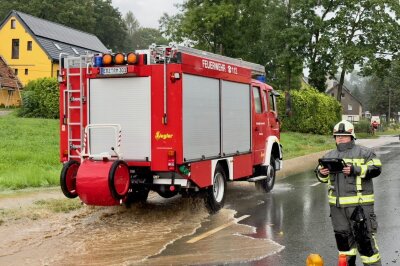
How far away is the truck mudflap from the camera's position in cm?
769

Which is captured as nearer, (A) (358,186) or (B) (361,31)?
(A) (358,186)

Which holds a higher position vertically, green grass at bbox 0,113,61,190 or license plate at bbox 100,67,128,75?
license plate at bbox 100,67,128,75

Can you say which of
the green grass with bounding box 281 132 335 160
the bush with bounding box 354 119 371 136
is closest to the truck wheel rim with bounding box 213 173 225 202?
the green grass with bounding box 281 132 335 160

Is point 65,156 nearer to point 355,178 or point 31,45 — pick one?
point 355,178

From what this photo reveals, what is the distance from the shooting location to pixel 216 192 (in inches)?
381

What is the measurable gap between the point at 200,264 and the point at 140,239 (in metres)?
1.52

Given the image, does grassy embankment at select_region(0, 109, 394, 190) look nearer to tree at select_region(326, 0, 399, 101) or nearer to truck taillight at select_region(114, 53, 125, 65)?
truck taillight at select_region(114, 53, 125, 65)

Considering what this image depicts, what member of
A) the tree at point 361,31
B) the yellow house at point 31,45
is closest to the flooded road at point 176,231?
the tree at point 361,31

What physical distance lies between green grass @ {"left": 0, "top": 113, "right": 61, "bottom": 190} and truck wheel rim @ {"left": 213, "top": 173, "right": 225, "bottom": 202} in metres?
4.96

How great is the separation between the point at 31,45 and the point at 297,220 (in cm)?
4503

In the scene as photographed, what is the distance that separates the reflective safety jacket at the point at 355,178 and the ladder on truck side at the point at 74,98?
499cm

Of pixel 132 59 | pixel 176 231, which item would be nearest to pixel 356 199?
pixel 176 231

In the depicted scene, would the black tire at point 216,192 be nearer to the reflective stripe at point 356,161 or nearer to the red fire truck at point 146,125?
the red fire truck at point 146,125

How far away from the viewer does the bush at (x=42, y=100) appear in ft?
98.7
